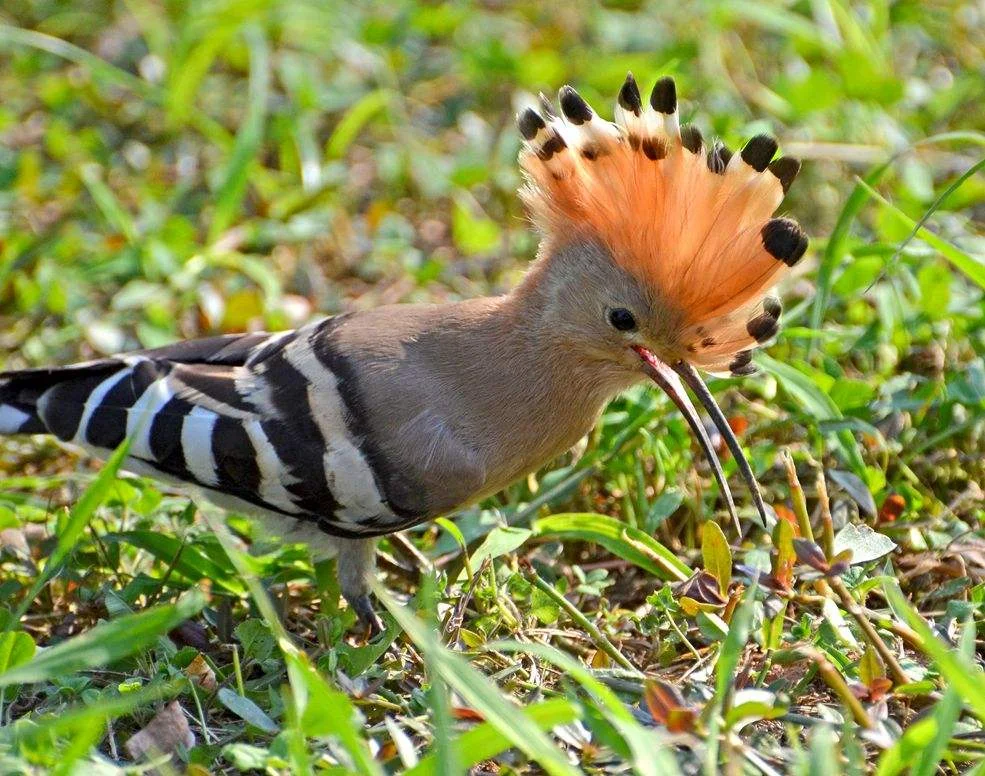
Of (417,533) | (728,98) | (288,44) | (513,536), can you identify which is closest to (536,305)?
(513,536)

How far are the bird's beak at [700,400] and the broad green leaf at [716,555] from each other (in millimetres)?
174

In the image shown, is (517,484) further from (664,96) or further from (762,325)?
(664,96)

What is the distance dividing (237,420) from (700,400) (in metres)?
0.95

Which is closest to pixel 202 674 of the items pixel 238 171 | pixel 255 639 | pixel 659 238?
pixel 255 639

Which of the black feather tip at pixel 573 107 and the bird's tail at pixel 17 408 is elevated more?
the black feather tip at pixel 573 107

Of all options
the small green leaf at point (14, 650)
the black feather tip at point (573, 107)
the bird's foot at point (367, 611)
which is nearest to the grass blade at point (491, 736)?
the small green leaf at point (14, 650)

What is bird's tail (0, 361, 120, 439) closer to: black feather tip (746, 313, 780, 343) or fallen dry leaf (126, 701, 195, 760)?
fallen dry leaf (126, 701, 195, 760)

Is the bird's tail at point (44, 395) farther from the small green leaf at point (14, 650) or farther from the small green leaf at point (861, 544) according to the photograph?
the small green leaf at point (861, 544)

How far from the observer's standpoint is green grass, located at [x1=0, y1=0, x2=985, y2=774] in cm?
193

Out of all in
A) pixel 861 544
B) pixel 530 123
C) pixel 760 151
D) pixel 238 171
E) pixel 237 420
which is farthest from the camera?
pixel 238 171

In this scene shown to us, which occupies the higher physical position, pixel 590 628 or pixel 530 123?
pixel 530 123

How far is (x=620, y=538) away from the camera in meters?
2.60

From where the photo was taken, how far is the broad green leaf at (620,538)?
2549mm

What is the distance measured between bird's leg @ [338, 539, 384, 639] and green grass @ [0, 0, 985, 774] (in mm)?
57
